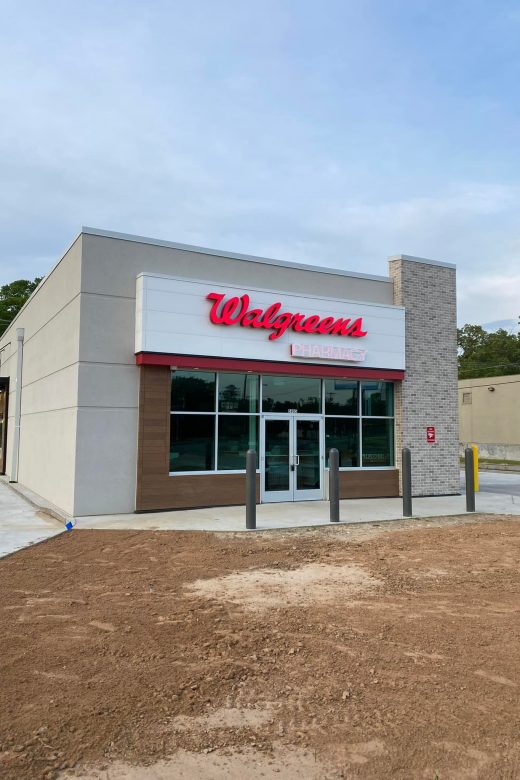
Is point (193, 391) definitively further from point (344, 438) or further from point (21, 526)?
point (21, 526)

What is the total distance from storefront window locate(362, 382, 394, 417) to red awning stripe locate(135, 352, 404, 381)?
36 cm

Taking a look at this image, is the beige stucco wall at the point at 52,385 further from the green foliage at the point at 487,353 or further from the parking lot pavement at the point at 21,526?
the green foliage at the point at 487,353

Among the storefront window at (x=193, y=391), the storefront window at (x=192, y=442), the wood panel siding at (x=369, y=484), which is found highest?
the storefront window at (x=193, y=391)

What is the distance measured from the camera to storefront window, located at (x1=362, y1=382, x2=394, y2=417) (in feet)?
50.9

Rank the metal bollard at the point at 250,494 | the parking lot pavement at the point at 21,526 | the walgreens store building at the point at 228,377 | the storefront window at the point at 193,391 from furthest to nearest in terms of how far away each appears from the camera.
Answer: the storefront window at the point at 193,391
the walgreens store building at the point at 228,377
the metal bollard at the point at 250,494
the parking lot pavement at the point at 21,526

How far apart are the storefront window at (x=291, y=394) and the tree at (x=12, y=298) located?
148 feet

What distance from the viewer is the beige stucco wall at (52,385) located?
12.6 metres

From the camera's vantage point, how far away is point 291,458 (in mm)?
14250

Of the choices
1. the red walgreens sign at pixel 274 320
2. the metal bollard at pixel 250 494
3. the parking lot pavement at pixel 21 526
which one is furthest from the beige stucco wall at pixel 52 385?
the metal bollard at pixel 250 494

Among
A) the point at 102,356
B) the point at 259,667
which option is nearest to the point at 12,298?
the point at 102,356

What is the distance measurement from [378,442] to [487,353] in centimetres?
5760

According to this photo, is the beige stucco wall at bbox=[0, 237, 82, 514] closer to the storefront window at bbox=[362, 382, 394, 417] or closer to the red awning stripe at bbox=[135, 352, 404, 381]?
the red awning stripe at bbox=[135, 352, 404, 381]

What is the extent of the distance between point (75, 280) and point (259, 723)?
1085 cm

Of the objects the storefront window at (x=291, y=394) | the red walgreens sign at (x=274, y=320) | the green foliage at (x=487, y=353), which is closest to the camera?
the red walgreens sign at (x=274, y=320)
